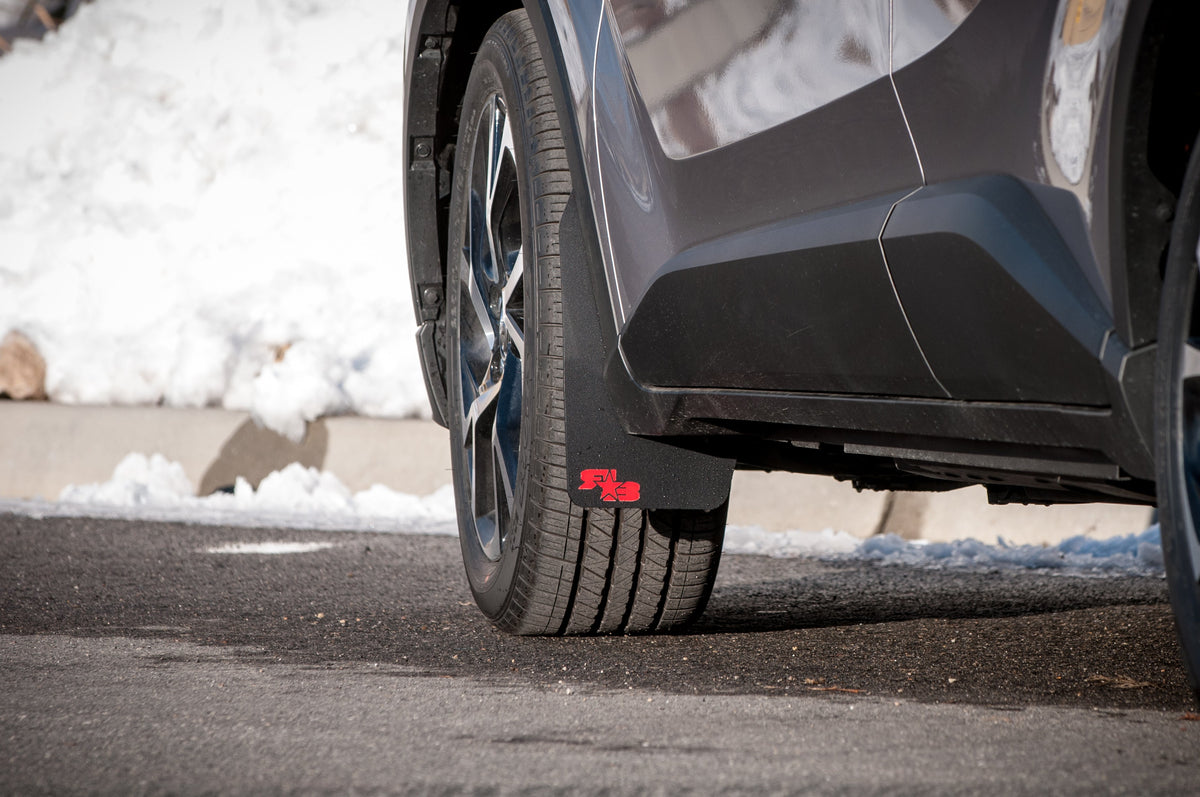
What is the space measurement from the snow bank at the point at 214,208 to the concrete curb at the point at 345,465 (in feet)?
0.61

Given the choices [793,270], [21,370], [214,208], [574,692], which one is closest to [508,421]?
[574,692]

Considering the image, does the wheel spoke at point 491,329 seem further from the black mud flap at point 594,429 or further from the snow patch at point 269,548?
the snow patch at point 269,548

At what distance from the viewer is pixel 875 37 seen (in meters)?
1.86

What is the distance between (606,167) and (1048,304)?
109cm

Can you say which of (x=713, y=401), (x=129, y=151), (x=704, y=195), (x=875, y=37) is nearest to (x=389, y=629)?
(x=713, y=401)

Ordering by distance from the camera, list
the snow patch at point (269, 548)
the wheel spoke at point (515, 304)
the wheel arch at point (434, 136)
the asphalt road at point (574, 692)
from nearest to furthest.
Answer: the asphalt road at point (574, 692), the wheel spoke at point (515, 304), the wheel arch at point (434, 136), the snow patch at point (269, 548)

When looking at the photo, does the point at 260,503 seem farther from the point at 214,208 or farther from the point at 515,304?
the point at 214,208

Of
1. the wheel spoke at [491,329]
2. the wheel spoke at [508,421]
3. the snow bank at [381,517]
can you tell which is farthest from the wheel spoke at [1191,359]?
the snow bank at [381,517]

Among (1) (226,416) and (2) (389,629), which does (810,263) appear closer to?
(2) (389,629)

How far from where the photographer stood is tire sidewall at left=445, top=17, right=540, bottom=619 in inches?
108

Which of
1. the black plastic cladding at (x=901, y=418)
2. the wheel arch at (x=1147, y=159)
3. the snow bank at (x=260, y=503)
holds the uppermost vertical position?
the wheel arch at (x=1147, y=159)

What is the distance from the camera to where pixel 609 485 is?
2.62 meters

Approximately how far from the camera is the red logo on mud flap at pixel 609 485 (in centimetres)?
262

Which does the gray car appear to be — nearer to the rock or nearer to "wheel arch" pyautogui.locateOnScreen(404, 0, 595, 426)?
"wheel arch" pyautogui.locateOnScreen(404, 0, 595, 426)
